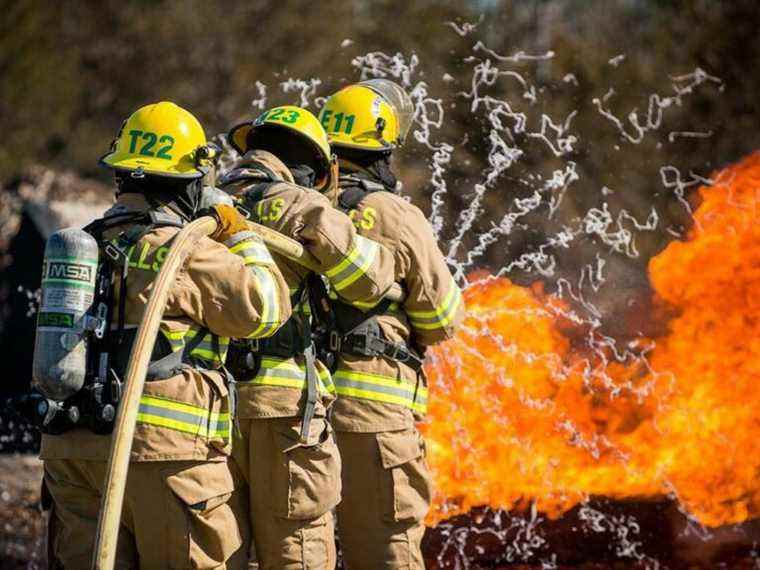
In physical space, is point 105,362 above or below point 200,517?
above

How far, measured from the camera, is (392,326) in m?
5.00

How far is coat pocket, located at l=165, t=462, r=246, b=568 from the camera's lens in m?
3.83

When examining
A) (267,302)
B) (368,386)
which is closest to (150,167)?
(267,302)

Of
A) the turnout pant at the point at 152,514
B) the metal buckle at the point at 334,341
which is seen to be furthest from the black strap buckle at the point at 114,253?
the metal buckle at the point at 334,341

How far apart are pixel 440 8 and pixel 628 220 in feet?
13.0

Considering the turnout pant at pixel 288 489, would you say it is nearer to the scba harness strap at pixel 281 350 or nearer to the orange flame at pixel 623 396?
the scba harness strap at pixel 281 350

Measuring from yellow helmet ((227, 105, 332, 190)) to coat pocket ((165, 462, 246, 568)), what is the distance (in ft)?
4.64

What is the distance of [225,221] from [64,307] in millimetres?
647

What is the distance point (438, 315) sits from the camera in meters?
5.00

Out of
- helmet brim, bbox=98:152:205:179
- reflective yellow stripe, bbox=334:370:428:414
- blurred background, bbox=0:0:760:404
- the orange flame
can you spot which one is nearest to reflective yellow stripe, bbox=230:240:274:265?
helmet brim, bbox=98:152:205:179

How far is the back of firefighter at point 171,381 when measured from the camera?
3.82 metres

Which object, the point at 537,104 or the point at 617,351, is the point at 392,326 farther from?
the point at 537,104

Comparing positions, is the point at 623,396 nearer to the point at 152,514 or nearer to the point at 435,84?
the point at 152,514

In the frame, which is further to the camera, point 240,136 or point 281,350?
point 240,136
